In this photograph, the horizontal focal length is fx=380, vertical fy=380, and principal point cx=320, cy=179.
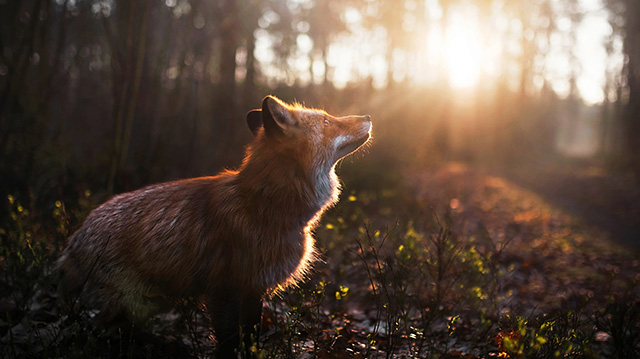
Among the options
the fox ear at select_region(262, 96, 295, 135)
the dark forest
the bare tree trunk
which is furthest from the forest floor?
the bare tree trunk

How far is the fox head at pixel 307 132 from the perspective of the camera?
338cm

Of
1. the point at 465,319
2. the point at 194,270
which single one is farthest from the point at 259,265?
the point at 465,319

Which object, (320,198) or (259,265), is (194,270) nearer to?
(259,265)

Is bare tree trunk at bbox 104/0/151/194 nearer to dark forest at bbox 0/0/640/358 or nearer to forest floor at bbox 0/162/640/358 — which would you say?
dark forest at bbox 0/0/640/358

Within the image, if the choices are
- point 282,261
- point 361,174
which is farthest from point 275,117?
point 361,174

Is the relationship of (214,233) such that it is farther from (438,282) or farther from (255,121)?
(438,282)

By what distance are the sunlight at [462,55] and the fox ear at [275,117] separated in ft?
67.9

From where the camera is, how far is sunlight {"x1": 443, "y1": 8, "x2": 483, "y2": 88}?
909 inches

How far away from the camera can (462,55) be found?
2659 cm

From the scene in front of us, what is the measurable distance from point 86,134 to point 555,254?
577 inches

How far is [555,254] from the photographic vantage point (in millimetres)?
7961

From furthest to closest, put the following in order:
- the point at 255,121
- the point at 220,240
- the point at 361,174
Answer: the point at 361,174, the point at 255,121, the point at 220,240

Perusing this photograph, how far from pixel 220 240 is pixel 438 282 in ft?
6.86

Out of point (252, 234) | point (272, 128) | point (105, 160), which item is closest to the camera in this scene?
point (252, 234)
